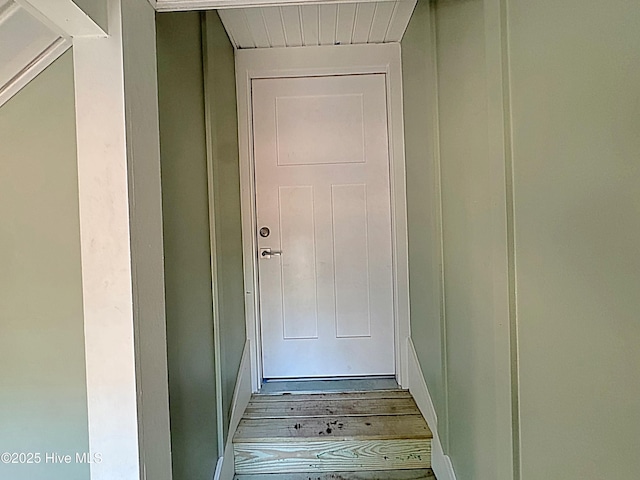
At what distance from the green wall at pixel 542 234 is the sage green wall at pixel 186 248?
0.86m

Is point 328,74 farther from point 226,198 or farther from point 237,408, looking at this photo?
point 237,408

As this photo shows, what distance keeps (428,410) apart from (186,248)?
1.36 metres

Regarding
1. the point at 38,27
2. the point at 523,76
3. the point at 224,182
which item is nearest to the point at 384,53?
the point at 224,182

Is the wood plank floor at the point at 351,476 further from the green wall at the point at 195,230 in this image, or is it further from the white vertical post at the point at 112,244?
the white vertical post at the point at 112,244

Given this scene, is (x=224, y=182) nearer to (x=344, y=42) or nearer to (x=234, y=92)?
(x=234, y=92)

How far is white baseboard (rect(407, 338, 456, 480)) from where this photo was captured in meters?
1.88

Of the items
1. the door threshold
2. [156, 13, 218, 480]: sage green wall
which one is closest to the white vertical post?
[156, 13, 218, 480]: sage green wall

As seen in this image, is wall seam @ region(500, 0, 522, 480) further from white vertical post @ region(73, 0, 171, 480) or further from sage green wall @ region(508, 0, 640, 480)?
white vertical post @ region(73, 0, 171, 480)

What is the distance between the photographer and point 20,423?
1.26 m

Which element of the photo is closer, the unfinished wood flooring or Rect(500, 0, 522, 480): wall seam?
Rect(500, 0, 522, 480): wall seam

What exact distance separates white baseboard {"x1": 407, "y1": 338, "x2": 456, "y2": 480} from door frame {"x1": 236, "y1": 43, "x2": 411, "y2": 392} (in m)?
0.15

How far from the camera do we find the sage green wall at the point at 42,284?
123 centimetres

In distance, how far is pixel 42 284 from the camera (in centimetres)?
125

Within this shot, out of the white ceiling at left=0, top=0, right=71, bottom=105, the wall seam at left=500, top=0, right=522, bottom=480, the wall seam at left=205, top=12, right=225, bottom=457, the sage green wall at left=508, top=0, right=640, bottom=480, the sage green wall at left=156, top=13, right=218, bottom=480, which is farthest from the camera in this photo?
the wall seam at left=205, top=12, right=225, bottom=457
